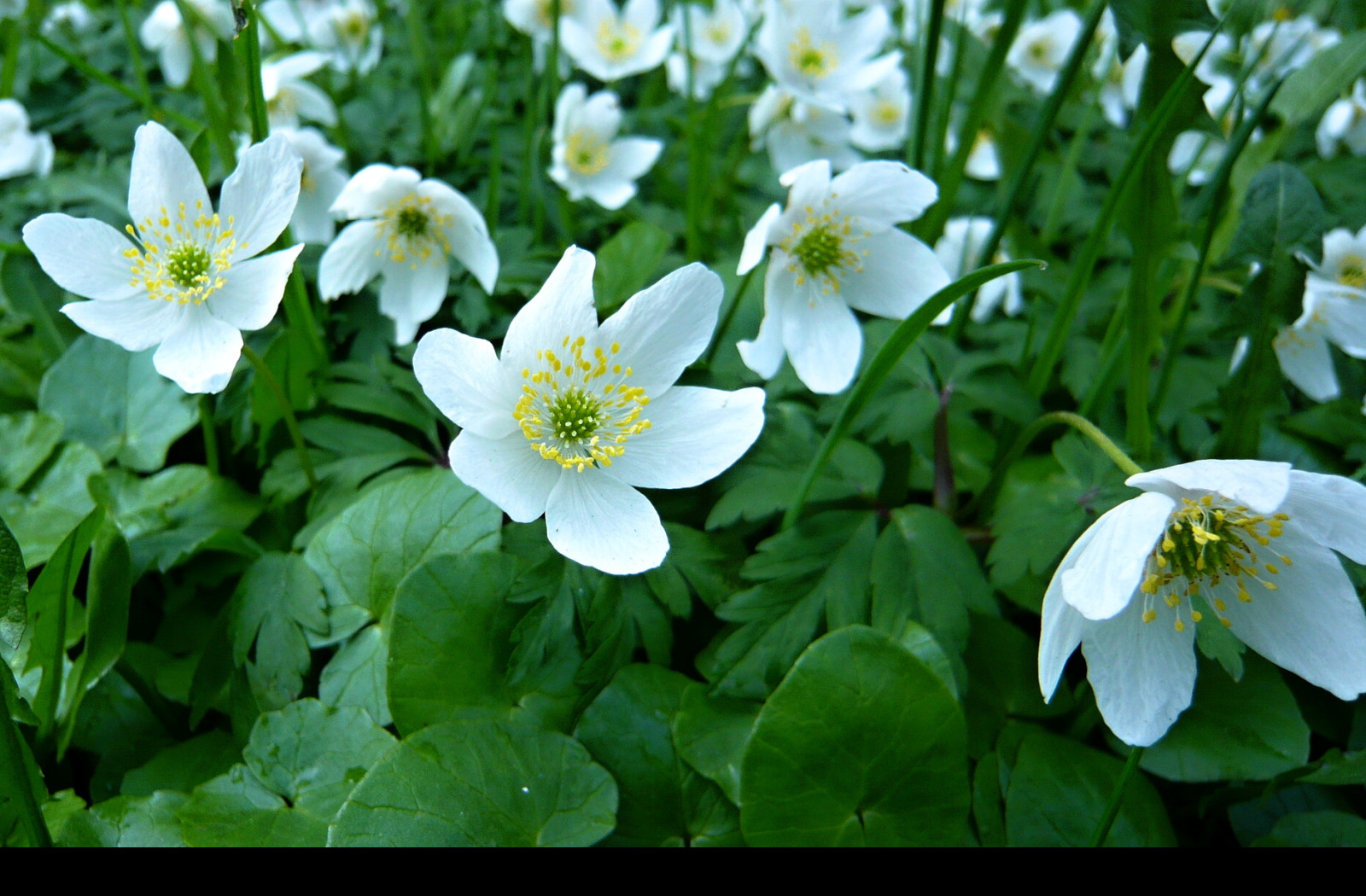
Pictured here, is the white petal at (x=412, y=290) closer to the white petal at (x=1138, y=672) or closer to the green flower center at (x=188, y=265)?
the green flower center at (x=188, y=265)

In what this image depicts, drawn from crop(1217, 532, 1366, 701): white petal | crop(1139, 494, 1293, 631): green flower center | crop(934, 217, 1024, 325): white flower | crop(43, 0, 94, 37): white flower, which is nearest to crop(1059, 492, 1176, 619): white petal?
crop(1139, 494, 1293, 631): green flower center

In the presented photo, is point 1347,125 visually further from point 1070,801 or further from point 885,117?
point 1070,801

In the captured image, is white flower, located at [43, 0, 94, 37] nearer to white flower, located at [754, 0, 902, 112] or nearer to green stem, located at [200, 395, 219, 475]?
green stem, located at [200, 395, 219, 475]

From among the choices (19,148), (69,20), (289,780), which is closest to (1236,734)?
(289,780)

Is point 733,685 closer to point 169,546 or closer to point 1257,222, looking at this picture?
point 169,546

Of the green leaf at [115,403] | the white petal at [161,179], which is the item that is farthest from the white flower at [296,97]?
the white petal at [161,179]
